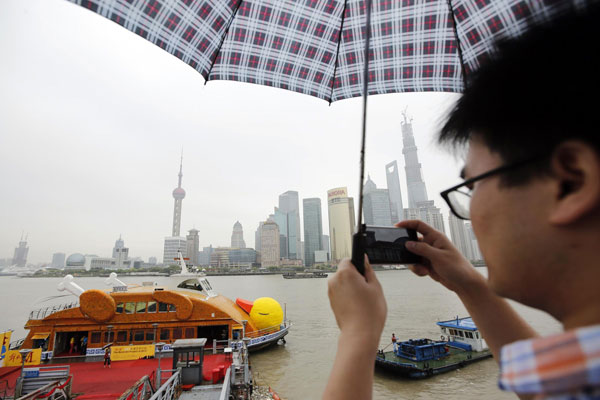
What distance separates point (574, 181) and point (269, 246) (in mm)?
118605

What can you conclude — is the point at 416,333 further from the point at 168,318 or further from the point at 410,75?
the point at 410,75

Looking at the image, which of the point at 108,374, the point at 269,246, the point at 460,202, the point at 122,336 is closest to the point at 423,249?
the point at 460,202

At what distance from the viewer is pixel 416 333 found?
21.2 m

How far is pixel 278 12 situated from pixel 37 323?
16.3 meters

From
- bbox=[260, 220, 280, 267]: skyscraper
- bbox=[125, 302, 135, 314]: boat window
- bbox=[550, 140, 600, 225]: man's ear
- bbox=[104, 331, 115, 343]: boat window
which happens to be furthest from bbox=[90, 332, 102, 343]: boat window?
bbox=[260, 220, 280, 267]: skyscraper

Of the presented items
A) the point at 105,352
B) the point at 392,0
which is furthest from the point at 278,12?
the point at 105,352

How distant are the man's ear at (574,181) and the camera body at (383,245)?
1.93ft

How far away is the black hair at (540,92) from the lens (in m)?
0.63

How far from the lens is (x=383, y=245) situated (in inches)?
48.3

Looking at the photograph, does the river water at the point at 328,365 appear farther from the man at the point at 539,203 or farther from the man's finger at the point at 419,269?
the man at the point at 539,203

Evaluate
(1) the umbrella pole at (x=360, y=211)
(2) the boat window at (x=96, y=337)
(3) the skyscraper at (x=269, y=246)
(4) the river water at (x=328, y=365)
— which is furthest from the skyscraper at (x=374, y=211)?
(3) the skyscraper at (x=269, y=246)

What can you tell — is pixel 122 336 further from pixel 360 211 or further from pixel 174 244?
pixel 174 244

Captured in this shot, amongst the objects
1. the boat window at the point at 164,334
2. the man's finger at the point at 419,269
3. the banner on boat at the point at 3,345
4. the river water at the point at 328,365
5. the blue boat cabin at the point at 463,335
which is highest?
the man's finger at the point at 419,269

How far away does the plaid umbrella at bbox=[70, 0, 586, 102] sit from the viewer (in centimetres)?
279
